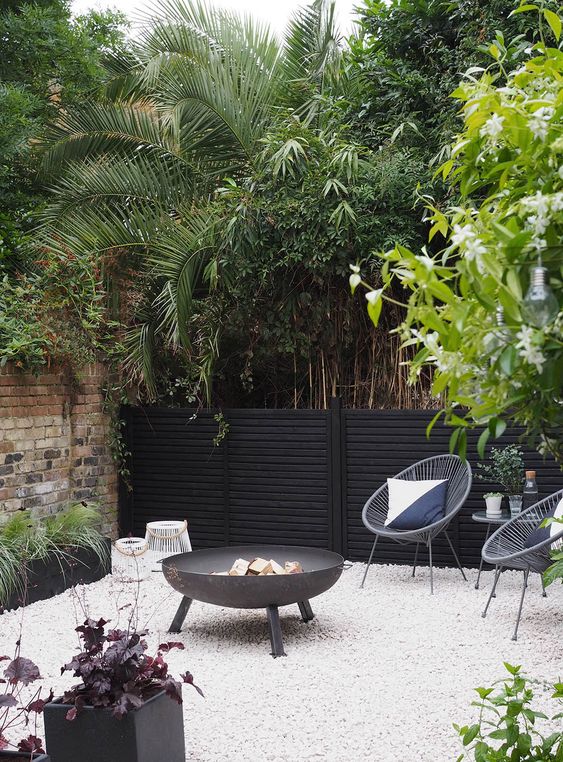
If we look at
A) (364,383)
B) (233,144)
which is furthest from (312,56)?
(364,383)

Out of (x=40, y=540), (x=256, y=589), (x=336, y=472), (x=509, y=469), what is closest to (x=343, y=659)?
(x=256, y=589)

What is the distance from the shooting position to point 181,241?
791 cm

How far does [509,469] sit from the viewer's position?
22.3 feet

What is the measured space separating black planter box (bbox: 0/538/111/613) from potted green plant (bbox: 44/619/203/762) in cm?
305

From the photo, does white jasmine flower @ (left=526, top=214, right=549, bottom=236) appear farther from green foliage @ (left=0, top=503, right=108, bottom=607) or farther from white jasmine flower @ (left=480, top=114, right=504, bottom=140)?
green foliage @ (left=0, top=503, right=108, bottom=607)

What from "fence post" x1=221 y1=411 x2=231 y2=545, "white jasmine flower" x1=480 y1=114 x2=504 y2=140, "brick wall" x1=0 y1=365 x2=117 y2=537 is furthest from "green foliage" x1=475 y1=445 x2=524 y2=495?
"white jasmine flower" x1=480 y1=114 x2=504 y2=140

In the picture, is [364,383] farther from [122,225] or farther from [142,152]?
[142,152]

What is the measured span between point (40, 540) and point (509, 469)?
142 inches

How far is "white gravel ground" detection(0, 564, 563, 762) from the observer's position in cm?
371

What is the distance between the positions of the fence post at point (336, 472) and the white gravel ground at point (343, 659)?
25.1 inches

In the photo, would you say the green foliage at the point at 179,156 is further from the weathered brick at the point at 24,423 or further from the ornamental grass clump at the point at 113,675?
the ornamental grass clump at the point at 113,675

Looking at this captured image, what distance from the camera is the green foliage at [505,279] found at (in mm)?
1012

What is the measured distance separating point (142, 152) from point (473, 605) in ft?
18.0

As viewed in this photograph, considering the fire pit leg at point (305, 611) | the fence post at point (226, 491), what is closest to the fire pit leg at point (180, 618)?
the fire pit leg at point (305, 611)
